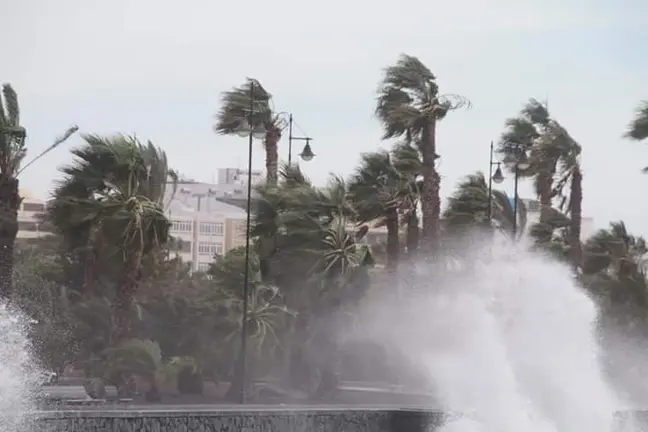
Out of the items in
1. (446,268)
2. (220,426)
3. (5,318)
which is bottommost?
(220,426)

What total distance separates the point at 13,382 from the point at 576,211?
2959cm

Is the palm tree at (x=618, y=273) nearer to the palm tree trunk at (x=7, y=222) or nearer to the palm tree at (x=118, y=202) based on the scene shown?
the palm tree at (x=118, y=202)

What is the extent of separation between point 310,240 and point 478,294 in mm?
4071

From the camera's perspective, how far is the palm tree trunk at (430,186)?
124 ft

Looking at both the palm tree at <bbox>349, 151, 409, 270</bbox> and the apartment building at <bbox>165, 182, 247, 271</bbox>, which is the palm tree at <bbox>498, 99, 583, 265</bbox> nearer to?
the palm tree at <bbox>349, 151, 409, 270</bbox>

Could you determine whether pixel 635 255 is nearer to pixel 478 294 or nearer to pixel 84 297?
pixel 478 294

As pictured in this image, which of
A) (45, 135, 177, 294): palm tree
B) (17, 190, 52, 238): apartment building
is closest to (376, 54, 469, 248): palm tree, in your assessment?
(45, 135, 177, 294): palm tree

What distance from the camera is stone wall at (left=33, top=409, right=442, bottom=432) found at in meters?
17.3

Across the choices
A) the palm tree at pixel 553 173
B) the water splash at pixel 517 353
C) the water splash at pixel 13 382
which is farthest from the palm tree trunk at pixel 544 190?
the water splash at pixel 13 382

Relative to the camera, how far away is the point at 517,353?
2861 cm

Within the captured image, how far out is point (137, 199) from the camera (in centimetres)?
2823

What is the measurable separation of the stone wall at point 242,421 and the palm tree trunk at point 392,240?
46.4 feet

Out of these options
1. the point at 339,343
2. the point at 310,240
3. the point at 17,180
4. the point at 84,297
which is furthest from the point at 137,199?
the point at 84,297

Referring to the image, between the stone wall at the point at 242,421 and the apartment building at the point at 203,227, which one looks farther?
the apartment building at the point at 203,227
